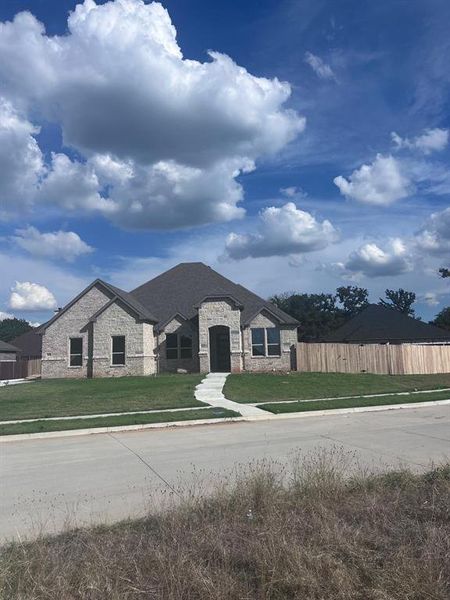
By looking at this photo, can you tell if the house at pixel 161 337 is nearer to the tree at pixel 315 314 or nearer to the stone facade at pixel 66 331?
the stone facade at pixel 66 331

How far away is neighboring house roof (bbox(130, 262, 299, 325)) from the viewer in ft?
118

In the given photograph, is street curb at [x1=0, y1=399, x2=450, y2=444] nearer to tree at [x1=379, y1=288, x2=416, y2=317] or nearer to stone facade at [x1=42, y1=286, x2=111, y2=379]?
stone facade at [x1=42, y1=286, x2=111, y2=379]

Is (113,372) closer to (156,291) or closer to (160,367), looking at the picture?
(160,367)

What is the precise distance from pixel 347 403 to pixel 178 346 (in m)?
18.5

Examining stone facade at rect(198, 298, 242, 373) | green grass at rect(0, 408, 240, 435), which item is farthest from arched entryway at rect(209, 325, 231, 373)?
green grass at rect(0, 408, 240, 435)

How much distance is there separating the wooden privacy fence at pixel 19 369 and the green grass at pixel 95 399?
16.1 metres

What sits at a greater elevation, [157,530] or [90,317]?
[90,317]

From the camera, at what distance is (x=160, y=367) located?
34.9 metres

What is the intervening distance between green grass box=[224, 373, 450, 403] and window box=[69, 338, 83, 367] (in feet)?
34.8

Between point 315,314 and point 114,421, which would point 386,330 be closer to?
point 315,314

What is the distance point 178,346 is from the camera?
3531cm

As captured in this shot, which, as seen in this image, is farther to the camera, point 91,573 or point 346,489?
point 346,489

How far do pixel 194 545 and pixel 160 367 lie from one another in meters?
30.6

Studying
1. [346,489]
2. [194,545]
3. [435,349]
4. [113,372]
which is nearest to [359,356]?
[435,349]
